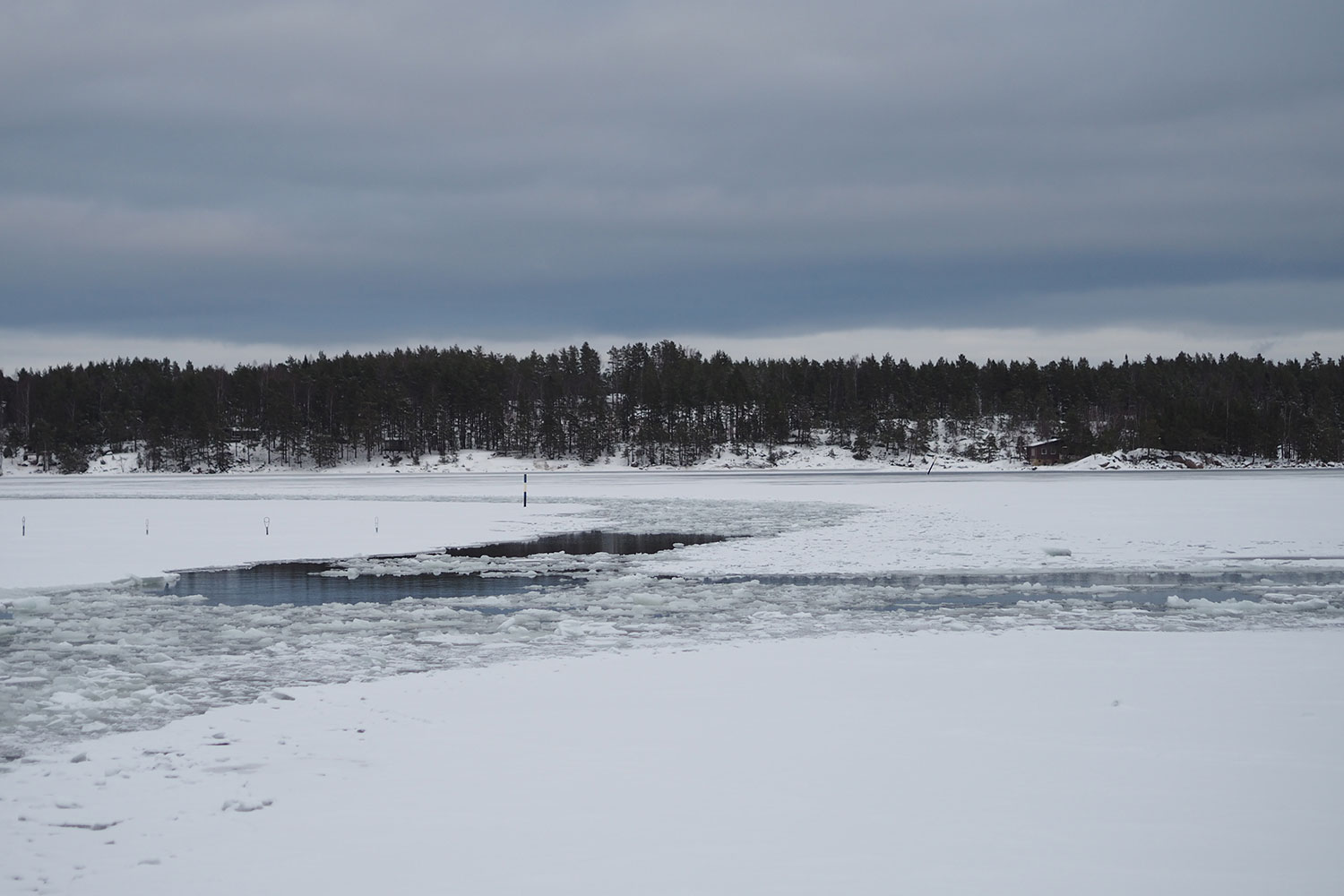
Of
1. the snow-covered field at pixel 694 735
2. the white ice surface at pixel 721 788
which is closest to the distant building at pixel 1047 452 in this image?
the snow-covered field at pixel 694 735

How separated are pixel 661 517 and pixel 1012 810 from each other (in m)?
29.6

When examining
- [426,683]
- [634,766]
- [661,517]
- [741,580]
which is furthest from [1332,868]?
[661,517]

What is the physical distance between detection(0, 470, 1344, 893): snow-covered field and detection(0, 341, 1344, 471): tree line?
95.1 meters

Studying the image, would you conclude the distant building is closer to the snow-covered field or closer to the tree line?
the tree line

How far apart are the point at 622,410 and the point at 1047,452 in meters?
55.0

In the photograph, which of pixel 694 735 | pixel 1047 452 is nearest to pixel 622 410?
pixel 1047 452

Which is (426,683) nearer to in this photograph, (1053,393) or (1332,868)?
(1332,868)

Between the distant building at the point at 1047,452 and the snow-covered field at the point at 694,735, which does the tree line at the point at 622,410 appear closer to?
the distant building at the point at 1047,452

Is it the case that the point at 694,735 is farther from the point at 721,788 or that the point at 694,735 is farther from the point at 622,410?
the point at 622,410

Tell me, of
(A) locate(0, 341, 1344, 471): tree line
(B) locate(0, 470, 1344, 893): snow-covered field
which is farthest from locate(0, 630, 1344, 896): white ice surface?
(A) locate(0, 341, 1344, 471): tree line

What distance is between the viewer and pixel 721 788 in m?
7.24

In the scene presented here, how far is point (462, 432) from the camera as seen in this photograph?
420ft

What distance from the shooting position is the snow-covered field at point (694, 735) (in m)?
6.01

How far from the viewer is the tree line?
117m
